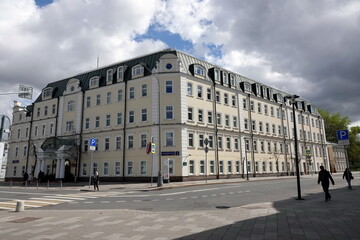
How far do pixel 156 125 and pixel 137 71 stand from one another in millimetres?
8650

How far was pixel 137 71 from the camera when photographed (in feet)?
120

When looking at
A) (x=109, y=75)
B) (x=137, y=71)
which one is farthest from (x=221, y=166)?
(x=109, y=75)

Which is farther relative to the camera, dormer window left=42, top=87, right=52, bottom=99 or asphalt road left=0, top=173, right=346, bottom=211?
dormer window left=42, top=87, right=52, bottom=99

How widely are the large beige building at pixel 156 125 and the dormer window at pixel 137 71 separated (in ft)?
0.45

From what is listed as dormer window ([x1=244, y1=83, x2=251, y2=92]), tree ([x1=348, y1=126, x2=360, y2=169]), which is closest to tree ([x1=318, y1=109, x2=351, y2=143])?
tree ([x1=348, y1=126, x2=360, y2=169])

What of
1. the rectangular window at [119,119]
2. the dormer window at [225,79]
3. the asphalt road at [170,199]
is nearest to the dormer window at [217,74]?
the dormer window at [225,79]

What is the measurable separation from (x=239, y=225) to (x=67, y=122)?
1596 inches

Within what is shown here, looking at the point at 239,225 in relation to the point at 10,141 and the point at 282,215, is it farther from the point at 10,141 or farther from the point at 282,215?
the point at 10,141

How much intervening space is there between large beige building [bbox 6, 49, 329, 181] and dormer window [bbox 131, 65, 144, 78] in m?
0.14

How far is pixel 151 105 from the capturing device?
3416 cm

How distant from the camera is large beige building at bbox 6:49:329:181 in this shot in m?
33.3

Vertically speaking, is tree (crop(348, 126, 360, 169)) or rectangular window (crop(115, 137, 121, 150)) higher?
tree (crop(348, 126, 360, 169))

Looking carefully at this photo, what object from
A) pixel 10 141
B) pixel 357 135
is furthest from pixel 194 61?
pixel 357 135

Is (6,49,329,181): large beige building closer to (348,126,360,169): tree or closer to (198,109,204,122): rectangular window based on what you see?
(198,109,204,122): rectangular window
